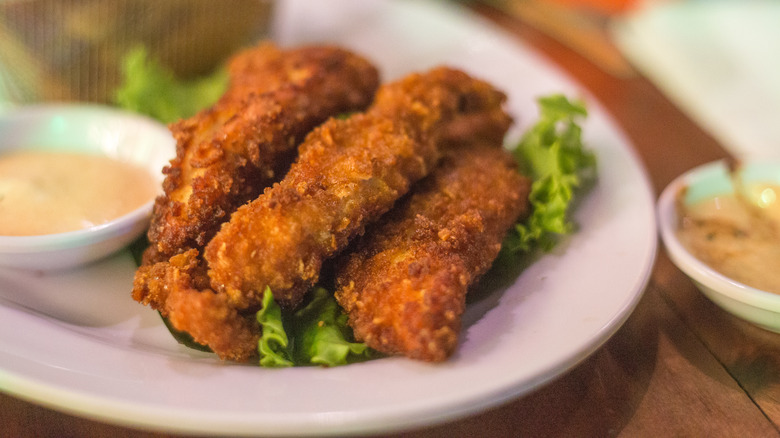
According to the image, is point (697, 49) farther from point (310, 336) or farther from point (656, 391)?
point (310, 336)

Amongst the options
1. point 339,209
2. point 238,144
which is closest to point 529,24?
point 238,144

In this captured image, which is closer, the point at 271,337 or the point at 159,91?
the point at 271,337

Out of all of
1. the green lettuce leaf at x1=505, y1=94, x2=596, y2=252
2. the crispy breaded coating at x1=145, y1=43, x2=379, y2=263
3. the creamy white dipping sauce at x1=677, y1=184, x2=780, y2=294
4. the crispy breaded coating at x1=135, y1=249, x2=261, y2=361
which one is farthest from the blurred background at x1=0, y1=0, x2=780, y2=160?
the crispy breaded coating at x1=135, y1=249, x2=261, y2=361

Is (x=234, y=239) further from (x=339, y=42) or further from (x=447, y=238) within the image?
(x=339, y=42)

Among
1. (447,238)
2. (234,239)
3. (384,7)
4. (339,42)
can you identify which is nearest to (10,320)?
(234,239)

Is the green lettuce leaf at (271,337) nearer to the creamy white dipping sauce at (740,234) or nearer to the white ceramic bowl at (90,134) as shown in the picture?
the white ceramic bowl at (90,134)

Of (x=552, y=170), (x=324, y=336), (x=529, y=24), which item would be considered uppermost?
(x=552, y=170)
